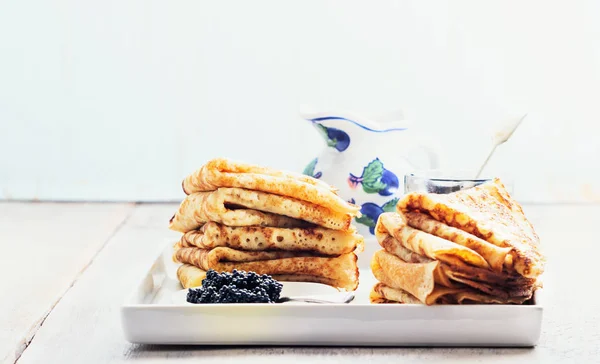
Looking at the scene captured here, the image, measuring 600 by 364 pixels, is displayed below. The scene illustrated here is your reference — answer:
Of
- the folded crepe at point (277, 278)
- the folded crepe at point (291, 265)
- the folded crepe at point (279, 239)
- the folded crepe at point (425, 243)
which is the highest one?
the folded crepe at point (425, 243)

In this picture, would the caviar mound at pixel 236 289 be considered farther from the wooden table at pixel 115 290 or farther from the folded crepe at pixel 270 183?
the folded crepe at pixel 270 183

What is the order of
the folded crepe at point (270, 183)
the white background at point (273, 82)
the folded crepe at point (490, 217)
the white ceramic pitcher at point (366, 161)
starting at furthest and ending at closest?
the white background at point (273, 82)
the white ceramic pitcher at point (366, 161)
the folded crepe at point (270, 183)
the folded crepe at point (490, 217)

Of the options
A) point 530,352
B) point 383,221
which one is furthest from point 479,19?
point 530,352

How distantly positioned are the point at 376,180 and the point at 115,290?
723 mm

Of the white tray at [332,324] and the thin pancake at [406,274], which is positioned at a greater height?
the thin pancake at [406,274]

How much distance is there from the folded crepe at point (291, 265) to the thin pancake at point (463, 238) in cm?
29

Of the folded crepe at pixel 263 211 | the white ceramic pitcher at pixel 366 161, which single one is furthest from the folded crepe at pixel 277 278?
the white ceramic pitcher at pixel 366 161

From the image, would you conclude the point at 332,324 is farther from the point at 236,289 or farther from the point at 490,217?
the point at 490,217

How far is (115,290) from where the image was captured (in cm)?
197

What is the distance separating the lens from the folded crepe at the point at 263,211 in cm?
175

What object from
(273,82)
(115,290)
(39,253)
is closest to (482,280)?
(115,290)

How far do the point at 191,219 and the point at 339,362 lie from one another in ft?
1.91

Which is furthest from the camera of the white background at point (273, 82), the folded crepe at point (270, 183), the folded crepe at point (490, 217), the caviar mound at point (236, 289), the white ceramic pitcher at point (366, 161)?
the white background at point (273, 82)

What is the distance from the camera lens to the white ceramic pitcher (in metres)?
2.29
